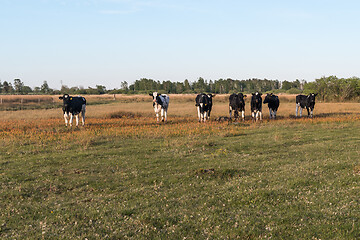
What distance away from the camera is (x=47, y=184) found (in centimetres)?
1020

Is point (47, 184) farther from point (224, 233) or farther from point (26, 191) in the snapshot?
point (224, 233)

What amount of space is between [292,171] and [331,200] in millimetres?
2849

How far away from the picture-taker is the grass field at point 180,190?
676 cm

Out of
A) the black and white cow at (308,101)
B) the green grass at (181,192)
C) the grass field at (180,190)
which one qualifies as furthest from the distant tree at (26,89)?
the green grass at (181,192)

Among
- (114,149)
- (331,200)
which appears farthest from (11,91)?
(331,200)

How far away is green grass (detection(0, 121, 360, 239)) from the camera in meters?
6.74

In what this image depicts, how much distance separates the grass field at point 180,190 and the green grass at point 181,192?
0.03 meters

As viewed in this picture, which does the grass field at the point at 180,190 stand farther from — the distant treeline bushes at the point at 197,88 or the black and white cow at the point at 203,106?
the distant treeline bushes at the point at 197,88

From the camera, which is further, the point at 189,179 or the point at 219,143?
the point at 219,143

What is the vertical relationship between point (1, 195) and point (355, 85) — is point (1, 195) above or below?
below

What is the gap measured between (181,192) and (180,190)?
19cm

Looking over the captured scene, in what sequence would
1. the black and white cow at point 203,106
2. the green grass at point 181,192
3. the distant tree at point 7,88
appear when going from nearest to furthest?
the green grass at point 181,192 → the black and white cow at point 203,106 → the distant tree at point 7,88

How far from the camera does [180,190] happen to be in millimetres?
9383

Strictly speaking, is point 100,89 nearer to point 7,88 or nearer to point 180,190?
point 7,88
